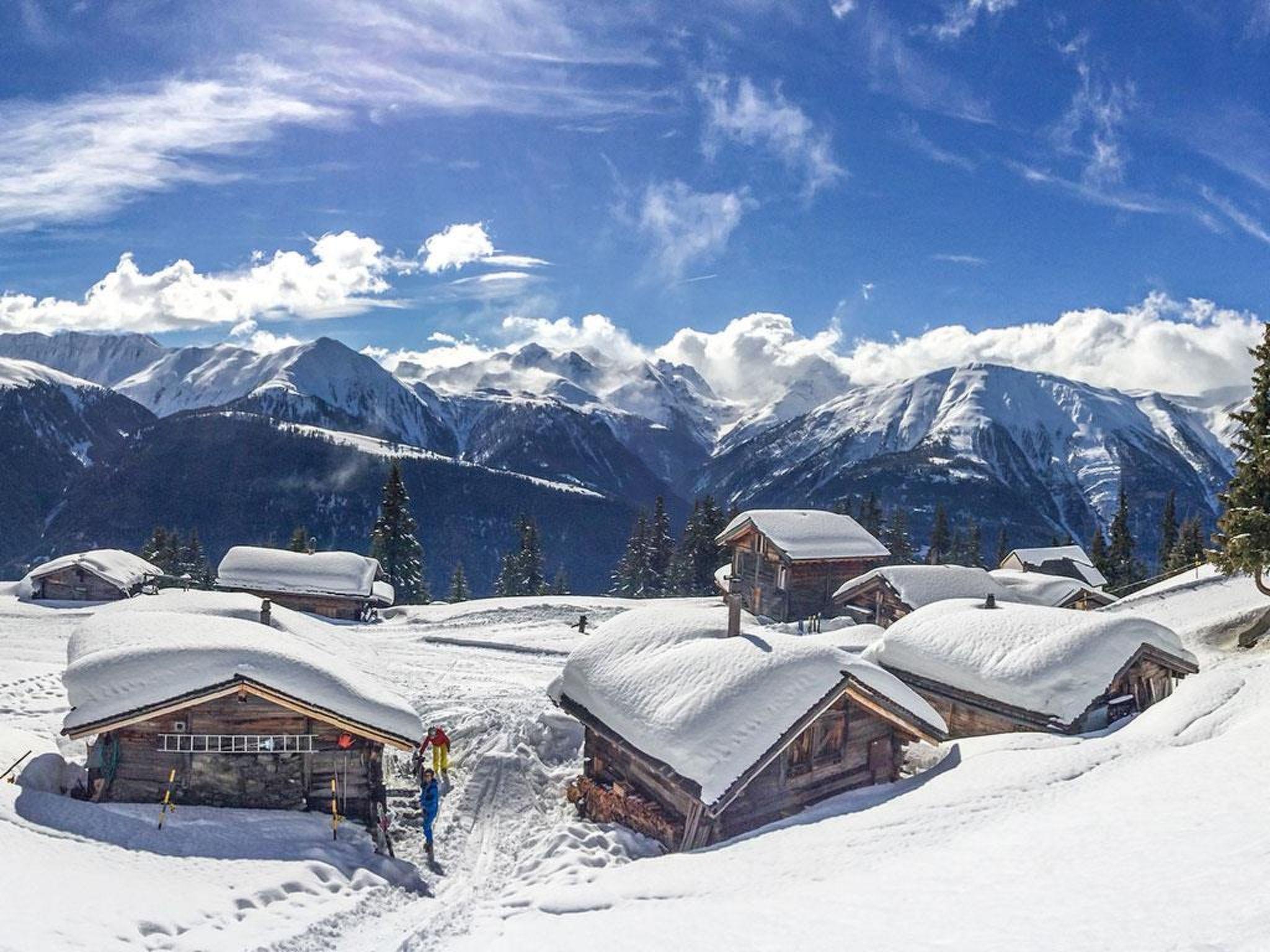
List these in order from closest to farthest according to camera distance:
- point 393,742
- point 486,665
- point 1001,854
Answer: point 1001,854, point 393,742, point 486,665

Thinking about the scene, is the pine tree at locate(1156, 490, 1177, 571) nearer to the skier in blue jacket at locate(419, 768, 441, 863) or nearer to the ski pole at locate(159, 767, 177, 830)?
the skier in blue jacket at locate(419, 768, 441, 863)

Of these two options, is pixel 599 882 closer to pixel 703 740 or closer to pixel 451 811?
pixel 703 740

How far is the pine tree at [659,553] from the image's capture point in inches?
2844

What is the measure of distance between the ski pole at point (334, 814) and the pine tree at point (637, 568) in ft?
179

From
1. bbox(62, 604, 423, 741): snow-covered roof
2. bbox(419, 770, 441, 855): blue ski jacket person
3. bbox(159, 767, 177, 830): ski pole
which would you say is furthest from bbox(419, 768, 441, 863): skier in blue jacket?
bbox(159, 767, 177, 830): ski pole

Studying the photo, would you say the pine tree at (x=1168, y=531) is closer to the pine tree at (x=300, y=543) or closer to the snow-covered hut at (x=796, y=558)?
the snow-covered hut at (x=796, y=558)

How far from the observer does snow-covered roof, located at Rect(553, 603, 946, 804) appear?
1689 cm

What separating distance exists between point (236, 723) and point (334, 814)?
314 cm

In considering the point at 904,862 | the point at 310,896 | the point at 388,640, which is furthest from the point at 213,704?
the point at 388,640

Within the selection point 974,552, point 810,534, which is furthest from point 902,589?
point 974,552

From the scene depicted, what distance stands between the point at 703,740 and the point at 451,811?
304 inches

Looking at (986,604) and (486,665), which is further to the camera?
(486,665)

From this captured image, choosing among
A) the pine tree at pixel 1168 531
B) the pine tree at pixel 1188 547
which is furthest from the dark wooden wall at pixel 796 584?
the pine tree at pixel 1168 531

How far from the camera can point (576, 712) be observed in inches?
832
